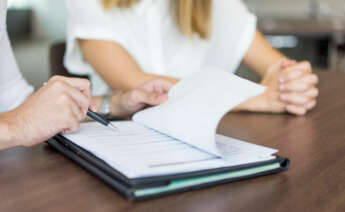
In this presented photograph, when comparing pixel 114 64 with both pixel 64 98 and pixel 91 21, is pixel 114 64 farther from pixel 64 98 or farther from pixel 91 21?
pixel 64 98

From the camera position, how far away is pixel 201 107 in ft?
2.02

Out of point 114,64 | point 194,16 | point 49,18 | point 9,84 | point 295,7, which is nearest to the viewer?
point 9,84

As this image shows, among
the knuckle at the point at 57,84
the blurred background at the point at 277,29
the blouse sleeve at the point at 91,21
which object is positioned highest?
the blouse sleeve at the point at 91,21

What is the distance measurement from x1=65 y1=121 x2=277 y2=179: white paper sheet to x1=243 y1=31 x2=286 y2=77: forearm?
28.0 inches

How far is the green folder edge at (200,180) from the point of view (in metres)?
0.48

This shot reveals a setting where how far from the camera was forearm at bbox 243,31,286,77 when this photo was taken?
134 centimetres

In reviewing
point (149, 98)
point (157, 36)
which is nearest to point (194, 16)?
point (157, 36)

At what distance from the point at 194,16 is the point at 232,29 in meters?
0.21

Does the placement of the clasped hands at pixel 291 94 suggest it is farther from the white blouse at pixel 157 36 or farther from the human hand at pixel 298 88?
the white blouse at pixel 157 36

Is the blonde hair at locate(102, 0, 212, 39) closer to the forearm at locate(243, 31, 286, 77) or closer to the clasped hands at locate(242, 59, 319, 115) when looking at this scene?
the forearm at locate(243, 31, 286, 77)

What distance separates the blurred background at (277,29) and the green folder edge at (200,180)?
5.34ft

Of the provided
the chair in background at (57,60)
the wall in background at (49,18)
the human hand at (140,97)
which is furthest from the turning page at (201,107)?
the wall in background at (49,18)

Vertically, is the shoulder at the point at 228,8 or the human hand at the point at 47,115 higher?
the shoulder at the point at 228,8

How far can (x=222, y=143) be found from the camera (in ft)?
2.16
